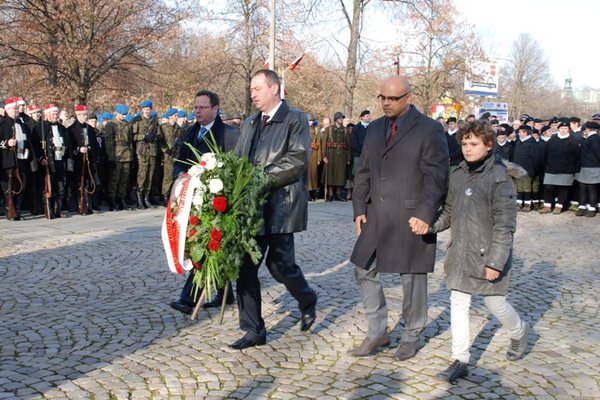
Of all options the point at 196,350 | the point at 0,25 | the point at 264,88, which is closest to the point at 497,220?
the point at 264,88

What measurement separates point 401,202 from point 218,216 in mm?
1368

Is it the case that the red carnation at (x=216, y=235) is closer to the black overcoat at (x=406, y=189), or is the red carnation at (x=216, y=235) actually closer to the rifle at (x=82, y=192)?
the black overcoat at (x=406, y=189)

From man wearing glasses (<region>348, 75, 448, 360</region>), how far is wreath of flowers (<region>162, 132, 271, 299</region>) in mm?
819

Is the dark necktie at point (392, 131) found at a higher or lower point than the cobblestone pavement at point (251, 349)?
higher

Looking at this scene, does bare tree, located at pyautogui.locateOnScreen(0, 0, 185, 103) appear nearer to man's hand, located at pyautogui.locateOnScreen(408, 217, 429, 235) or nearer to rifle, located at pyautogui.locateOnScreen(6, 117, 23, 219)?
rifle, located at pyautogui.locateOnScreen(6, 117, 23, 219)

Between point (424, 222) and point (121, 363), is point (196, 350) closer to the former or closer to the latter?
point (121, 363)

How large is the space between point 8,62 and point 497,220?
23.8 m

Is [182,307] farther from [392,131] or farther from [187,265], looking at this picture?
[392,131]

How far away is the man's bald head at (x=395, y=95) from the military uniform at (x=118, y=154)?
10.5 meters

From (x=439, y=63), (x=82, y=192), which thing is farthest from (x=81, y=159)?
(x=439, y=63)

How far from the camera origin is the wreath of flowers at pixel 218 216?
5016 mm

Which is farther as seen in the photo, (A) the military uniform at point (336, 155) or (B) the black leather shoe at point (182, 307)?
(A) the military uniform at point (336, 155)

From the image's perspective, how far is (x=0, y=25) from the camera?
76.9 ft

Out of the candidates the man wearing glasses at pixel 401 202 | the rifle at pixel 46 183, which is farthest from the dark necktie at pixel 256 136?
the rifle at pixel 46 183
